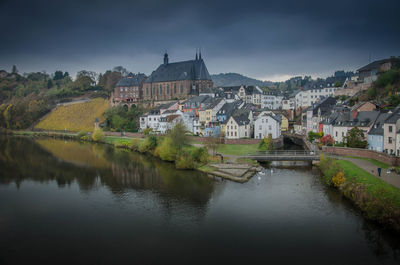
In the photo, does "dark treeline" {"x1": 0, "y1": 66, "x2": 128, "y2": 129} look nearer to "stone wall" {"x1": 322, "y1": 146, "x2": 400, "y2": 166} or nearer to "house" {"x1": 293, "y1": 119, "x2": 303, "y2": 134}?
"house" {"x1": 293, "y1": 119, "x2": 303, "y2": 134}

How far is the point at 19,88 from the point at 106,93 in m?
47.1

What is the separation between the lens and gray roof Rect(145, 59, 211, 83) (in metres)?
84.1

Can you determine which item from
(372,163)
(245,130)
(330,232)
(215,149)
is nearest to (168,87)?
(245,130)

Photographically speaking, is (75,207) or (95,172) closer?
(75,207)

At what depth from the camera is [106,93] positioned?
334 ft

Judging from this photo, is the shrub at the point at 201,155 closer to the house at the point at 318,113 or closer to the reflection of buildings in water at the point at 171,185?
the reflection of buildings in water at the point at 171,185

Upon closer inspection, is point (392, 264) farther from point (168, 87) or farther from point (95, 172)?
point (168, 87)

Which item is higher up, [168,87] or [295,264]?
[168,87]

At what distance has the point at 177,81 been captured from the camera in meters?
85.0

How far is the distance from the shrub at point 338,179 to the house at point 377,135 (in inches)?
362

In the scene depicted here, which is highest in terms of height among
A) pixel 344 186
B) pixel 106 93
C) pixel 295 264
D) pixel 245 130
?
pixel 106 93

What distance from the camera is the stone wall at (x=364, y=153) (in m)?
27.3

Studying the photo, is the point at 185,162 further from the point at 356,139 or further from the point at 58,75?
the point at 58,75

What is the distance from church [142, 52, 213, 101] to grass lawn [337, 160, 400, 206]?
187 ft
